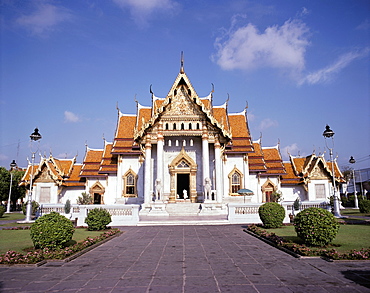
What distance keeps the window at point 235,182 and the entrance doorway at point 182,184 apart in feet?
13.7

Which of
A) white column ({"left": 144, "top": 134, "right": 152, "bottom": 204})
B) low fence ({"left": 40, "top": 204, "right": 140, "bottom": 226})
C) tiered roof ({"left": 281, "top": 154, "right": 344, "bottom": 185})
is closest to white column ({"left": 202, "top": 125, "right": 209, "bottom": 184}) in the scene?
white column ({"left": 144, "top": 134, "right": 152, "bottom": 204})

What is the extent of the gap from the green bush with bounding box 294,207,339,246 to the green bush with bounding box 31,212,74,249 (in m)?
7.17

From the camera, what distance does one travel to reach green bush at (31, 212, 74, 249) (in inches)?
345

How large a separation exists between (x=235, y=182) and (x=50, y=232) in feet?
71.1

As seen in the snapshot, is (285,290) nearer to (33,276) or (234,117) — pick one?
(33,276)

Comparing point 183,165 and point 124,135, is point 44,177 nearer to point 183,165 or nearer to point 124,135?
point 124,135

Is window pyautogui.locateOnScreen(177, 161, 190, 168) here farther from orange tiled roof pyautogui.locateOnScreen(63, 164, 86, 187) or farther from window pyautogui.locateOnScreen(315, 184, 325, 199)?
window pyautogui.locateOnScreen(315, 184, 325, 199)

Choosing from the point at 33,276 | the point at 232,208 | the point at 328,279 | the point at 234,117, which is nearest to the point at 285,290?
the point at 328,279

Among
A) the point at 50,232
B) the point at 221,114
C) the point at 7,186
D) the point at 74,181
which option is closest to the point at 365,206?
the point at 221,114

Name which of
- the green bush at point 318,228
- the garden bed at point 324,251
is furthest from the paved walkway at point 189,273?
the green bush at point 318,228

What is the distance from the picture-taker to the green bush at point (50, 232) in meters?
8.77

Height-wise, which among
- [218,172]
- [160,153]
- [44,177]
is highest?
[160,153]

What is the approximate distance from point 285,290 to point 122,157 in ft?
82.9

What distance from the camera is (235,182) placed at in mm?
28656
